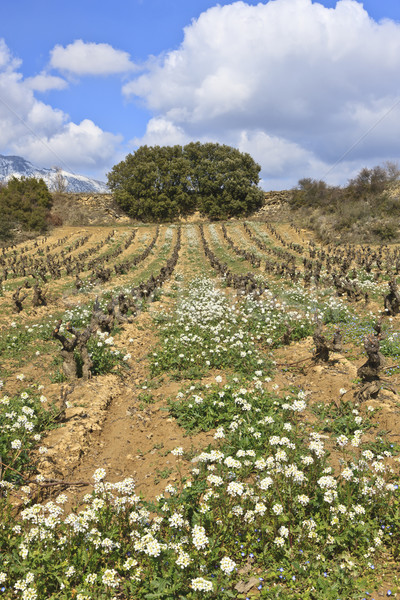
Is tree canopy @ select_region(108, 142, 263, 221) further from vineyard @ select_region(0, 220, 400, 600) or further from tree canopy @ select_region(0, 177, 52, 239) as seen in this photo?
vineyard @ select_region(0, 220, 400, 600)

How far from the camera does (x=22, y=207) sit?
5056cm

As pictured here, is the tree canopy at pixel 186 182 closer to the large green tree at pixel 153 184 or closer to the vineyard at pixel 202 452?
the large green tree at pixel 153 184

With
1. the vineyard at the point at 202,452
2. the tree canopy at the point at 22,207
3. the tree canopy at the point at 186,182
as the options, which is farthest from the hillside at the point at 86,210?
the vineyard at the point at 202,452

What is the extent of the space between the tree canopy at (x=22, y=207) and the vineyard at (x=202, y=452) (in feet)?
118

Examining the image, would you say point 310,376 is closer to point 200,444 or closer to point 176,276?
point 200,444

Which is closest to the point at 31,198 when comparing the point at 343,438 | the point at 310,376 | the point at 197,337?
the point at 197,337

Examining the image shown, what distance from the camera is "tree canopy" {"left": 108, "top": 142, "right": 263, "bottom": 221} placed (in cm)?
6316

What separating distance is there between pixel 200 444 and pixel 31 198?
5691 cm

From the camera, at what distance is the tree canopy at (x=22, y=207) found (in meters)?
47.0

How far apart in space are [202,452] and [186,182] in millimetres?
64096

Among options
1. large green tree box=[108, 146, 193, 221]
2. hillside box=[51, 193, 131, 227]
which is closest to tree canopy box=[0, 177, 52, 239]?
hillside box=[51, 193, 131, 227]

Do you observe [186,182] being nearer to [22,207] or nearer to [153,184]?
[153,184]

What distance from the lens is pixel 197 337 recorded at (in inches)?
488

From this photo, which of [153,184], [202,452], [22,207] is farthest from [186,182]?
[202,452]
